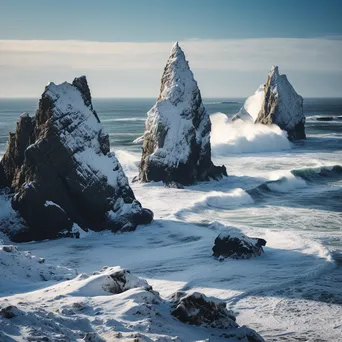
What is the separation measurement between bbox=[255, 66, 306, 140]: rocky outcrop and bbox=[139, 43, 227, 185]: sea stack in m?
41.8

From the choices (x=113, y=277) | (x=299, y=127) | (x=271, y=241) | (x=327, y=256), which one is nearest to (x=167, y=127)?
(x=271, y=241)

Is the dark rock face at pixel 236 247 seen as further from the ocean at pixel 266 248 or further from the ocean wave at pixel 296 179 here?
the ocean wave at pixel 296 179

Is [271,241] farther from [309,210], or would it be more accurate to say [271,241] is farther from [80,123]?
[80,123]

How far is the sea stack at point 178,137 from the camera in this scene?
177 ft

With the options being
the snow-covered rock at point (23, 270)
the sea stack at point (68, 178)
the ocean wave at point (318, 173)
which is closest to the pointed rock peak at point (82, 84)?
the sea stack at point (68, 178)

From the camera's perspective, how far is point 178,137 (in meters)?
54.3

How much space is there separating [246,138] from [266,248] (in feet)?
189

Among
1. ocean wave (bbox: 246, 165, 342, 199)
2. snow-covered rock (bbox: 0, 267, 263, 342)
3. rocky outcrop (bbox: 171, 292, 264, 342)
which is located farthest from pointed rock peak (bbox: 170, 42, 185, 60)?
rocky outcrop (bbox: 171, 292, 264, 342)

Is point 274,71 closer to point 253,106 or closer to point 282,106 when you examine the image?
point 282,106

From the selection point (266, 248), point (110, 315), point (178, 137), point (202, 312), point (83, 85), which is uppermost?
point (83, 85)

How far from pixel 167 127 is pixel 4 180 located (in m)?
20.0

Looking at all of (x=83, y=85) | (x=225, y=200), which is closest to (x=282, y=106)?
(x=225, y=200)

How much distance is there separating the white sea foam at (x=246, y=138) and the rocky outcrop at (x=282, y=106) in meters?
3.03

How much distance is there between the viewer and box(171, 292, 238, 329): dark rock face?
695 inches
